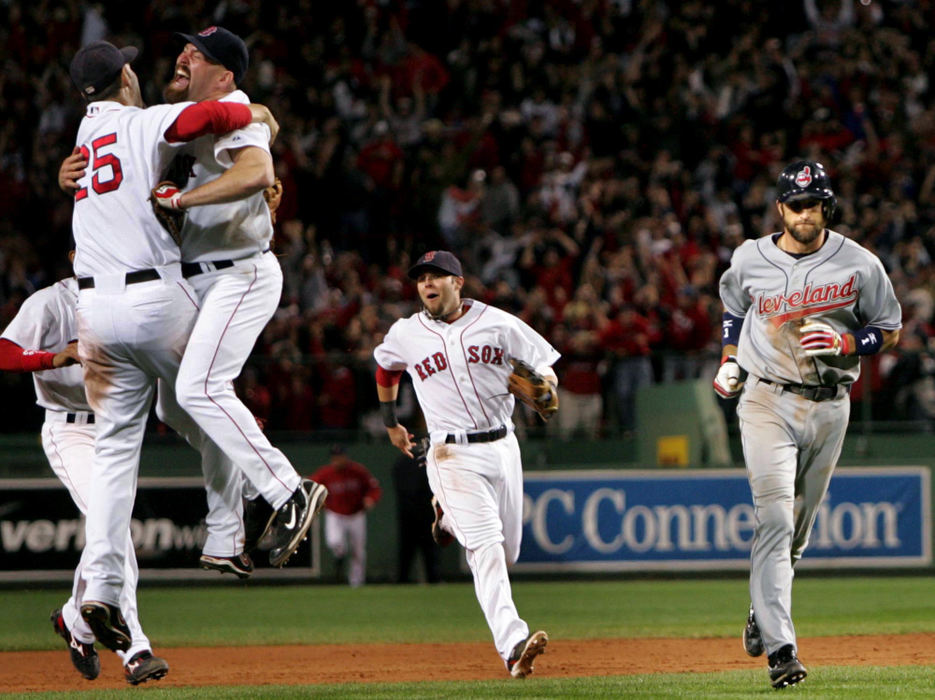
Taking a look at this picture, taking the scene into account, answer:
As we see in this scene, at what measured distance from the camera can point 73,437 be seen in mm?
7535

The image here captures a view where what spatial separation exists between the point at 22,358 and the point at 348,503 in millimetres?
7990

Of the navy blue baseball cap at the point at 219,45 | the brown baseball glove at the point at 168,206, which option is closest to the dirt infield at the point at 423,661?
the brown baseball glove at the point at 168,206

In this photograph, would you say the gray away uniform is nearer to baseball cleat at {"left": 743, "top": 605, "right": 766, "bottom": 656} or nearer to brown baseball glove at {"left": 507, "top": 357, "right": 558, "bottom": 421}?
baseball cleat at {"left": 743, "top": 605, "right": 766, "bottom": 656}

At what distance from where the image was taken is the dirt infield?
8.22 m

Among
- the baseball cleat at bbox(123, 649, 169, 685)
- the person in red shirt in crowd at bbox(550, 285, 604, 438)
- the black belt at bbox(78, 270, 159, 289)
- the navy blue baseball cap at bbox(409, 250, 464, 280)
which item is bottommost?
the person in red shirt in crowd at bbox(550, 285, 604, 438)

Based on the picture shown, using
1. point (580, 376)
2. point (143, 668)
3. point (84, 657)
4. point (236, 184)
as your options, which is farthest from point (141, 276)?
point (580, 376)

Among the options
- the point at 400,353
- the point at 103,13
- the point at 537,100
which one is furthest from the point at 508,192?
the point at 400,353

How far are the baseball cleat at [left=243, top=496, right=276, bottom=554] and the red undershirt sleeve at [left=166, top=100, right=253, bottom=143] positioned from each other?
1.67 meters

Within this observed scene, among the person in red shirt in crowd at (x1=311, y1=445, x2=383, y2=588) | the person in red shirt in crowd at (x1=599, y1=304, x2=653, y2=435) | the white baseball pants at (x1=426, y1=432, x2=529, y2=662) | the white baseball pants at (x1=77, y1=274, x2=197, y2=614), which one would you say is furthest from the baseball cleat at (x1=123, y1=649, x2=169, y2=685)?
the person in red shirt in crowd at (x1=599, y1=304, x2=653, y2=435)

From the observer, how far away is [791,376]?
268 inches

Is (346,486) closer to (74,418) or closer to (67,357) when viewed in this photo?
(74,418)

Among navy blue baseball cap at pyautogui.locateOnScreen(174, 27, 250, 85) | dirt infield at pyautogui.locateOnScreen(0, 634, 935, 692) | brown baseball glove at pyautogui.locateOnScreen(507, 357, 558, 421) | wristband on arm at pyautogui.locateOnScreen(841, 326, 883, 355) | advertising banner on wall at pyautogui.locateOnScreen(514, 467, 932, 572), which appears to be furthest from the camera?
advertising banner on wall at pyautogui.locateOnScreen(514, 467, 932, 572)

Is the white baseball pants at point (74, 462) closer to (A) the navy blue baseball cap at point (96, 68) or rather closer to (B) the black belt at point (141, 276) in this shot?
(B) the black belt at point (141, 276)

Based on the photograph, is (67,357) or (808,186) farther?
(67,357)
